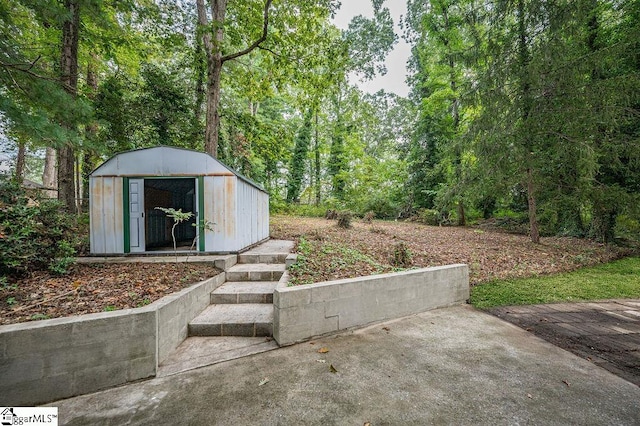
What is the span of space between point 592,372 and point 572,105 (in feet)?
22.5

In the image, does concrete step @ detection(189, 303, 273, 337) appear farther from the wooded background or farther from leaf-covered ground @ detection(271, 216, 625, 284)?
the wooded background

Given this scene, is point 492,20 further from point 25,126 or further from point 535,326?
point 25,126

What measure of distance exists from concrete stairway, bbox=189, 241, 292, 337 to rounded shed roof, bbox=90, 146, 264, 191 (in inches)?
72.8

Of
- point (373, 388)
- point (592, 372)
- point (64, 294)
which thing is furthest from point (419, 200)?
point (64, 294)

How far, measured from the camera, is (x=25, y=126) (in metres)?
3.49

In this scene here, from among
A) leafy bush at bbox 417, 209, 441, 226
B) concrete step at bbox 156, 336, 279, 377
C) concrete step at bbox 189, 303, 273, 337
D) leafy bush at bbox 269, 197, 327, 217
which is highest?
leafy bush at bbox 269, 197, 327, 217

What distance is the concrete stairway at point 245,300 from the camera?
302 cm

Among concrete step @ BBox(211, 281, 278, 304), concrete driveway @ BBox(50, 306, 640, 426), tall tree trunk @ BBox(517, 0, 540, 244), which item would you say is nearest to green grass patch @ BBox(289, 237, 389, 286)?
concrete step @ BBox(211, 281, 278, 304)

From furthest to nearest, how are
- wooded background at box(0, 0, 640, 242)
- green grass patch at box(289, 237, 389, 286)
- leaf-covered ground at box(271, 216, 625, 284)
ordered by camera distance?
wooded background at box(0, 0, 640, 242) < leaf-covered ground at box(271, 216, 625, 284) < green grass patch at box(289, 237, 389, 286)

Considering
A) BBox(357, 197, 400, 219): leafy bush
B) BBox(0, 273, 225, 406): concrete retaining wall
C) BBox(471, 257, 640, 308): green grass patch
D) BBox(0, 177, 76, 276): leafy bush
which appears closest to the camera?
BBox(0, 273, 225, 406): concrete retaining wall

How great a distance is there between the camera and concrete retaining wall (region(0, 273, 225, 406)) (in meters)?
1.95

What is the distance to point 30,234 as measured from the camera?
3461mm

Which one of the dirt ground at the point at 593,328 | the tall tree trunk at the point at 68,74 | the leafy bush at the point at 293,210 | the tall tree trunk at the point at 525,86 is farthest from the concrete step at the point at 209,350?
the leafy bush at the point at 293,210

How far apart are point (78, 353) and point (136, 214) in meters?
3.20
